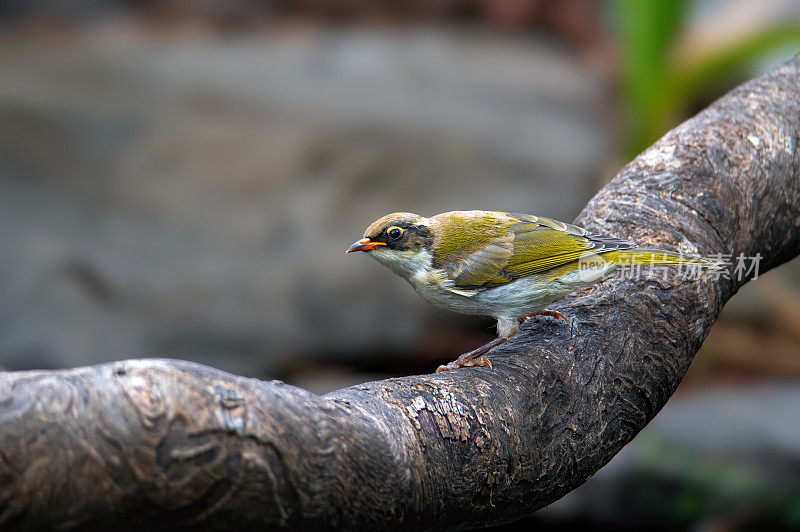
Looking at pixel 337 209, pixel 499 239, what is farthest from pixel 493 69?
pixel 499 239

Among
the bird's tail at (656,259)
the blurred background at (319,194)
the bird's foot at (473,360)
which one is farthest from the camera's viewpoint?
the blurred background at (319,194)

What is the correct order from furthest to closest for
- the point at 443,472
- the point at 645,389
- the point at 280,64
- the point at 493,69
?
the point at 493,69
the point at 280,64
the point at 645,389
the point at 443,472

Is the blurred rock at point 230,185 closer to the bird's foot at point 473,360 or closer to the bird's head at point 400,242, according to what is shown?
the bird's head at point 400,242

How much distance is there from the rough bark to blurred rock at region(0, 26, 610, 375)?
5.01 meters

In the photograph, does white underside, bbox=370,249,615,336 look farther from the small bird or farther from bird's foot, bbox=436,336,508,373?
bird's foot, bbox=436,336,508,373

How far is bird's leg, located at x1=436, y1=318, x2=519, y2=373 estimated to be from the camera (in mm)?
2885

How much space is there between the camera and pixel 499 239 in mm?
3615

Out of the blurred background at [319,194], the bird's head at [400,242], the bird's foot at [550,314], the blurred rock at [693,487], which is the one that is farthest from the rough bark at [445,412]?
the blurred background at [319,194]

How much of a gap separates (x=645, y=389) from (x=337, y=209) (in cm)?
613

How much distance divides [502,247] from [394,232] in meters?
0.46

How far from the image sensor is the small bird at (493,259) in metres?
3.37

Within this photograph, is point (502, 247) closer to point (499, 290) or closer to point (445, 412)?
point (499, 290)

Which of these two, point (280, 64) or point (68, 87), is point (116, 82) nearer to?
point (68, 87)

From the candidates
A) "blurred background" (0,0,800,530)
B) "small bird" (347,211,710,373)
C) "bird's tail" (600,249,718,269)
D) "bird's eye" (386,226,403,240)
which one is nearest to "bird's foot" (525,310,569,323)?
"small bird" (347,211,710,373)
